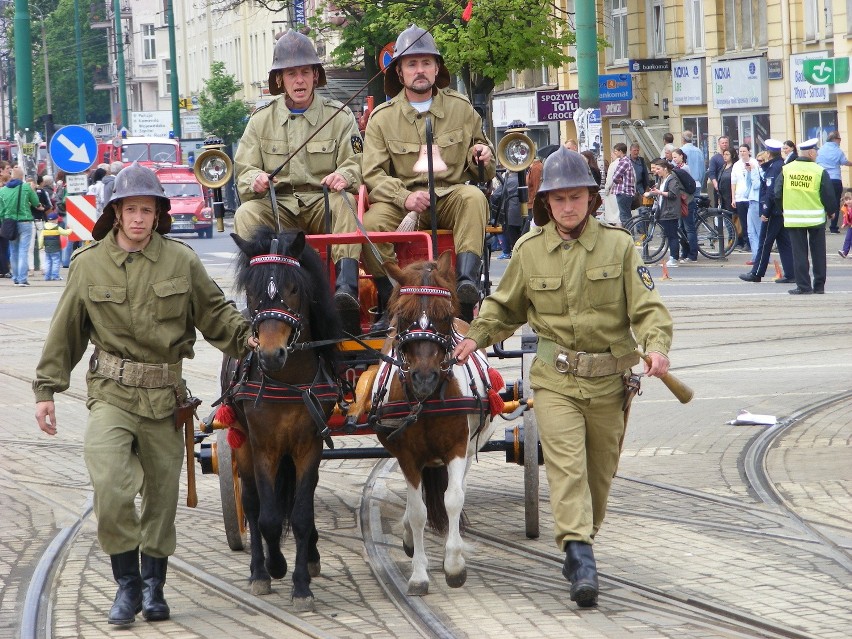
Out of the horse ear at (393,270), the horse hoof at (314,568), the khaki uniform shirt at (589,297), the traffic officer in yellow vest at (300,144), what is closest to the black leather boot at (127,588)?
the horse hoof at (314,568)

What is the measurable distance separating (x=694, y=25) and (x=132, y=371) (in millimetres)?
35743

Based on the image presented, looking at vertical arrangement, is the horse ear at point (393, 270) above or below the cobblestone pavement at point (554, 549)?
above

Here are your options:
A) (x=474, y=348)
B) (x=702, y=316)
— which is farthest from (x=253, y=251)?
(x=702, y=316)

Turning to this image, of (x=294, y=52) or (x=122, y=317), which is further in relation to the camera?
(x=294, y=52)

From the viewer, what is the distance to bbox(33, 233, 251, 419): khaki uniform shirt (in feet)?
21.6

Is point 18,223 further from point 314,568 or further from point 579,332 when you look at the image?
point 579,332

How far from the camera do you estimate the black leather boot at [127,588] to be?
6480 mm

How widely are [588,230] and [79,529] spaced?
358cm

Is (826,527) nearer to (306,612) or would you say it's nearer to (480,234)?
(480,234)

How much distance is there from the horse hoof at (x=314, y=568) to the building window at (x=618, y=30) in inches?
1492

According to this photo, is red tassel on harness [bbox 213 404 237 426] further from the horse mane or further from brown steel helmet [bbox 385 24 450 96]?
brown steel helmet [bbox 385 24 450 96]

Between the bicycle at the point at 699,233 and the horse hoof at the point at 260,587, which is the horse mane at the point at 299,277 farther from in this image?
the bicycle at the point at 699,233

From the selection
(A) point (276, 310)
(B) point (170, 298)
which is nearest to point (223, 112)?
(B) point (170, 298)

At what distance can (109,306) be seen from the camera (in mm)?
6590
